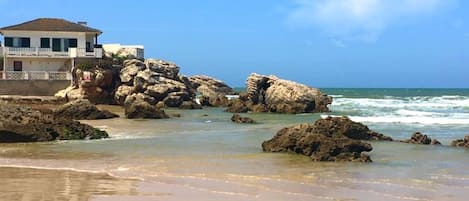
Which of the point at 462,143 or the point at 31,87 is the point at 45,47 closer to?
the point at 31,87

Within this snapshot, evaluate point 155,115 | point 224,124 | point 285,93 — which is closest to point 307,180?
point 224,124

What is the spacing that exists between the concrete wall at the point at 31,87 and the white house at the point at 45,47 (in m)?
2.11

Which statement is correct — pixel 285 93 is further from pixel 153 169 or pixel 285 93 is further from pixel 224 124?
pixel 153 169

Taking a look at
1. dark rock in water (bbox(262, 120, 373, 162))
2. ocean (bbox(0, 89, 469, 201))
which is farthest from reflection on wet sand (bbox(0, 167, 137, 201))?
dark rock in water (bbox(262, 120, 373, 162))

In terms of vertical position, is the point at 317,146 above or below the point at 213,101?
below

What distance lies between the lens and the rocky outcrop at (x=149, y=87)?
4903cm

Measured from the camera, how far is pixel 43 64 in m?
53.2

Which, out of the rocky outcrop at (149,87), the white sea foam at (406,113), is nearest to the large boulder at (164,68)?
the rocky outcrop at (149,87)

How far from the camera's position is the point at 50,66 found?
53375mm

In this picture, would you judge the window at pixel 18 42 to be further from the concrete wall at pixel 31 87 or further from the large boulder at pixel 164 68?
the large boulder at pixel 164 68

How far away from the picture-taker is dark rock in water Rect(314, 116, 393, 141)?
22.0 metres

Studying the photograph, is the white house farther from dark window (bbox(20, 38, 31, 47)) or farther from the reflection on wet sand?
the reflection on wet sand

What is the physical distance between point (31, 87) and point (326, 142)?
36.0 m

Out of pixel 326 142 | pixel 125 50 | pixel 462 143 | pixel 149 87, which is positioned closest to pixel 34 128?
pixel 326 142
